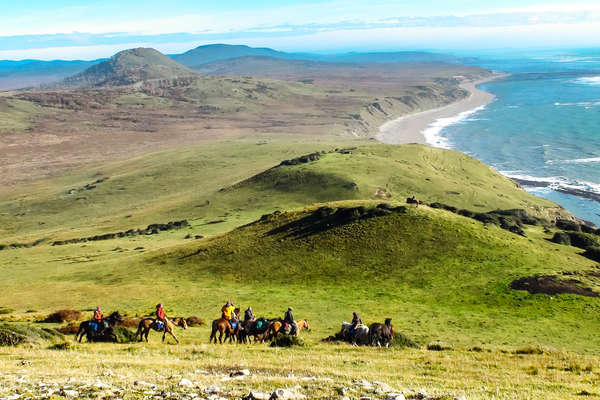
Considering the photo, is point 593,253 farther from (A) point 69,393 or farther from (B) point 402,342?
(A) point 69,393

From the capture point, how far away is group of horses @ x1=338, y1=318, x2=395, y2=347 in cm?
3077

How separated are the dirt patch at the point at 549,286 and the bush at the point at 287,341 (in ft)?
81.5

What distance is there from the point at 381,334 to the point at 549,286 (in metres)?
23.2

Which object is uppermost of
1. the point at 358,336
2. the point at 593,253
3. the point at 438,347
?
the point at 358,336

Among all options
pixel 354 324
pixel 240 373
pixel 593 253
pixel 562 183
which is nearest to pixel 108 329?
pixel 240 373

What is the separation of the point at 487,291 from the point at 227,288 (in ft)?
77.7

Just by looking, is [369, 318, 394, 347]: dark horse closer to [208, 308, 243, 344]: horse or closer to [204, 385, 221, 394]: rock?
[208, 308, 243, 344]: horse

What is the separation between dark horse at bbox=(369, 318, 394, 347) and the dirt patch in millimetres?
21047

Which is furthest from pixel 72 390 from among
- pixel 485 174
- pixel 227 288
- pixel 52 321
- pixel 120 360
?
pixel 485 174

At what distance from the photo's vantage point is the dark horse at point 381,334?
3075 cm

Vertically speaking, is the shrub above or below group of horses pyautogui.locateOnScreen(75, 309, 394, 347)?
below

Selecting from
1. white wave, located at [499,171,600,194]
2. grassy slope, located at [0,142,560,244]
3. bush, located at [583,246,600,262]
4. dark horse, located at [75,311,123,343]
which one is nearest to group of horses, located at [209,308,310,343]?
dark horse, located at [75,311,123,343]

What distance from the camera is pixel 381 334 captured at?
30.8 m

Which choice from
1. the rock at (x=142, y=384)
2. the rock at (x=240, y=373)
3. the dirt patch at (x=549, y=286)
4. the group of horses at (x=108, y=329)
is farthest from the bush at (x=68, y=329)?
the dirt patch at (x=549, y=286)
